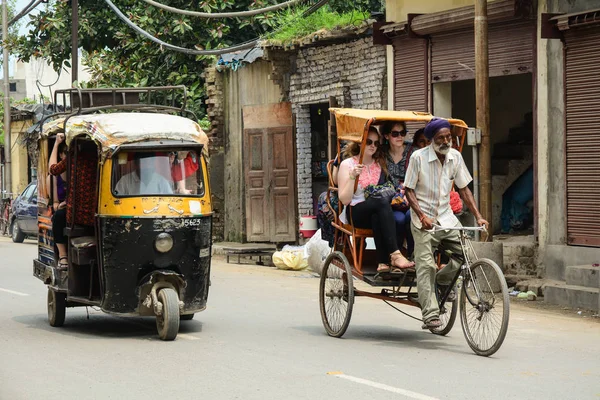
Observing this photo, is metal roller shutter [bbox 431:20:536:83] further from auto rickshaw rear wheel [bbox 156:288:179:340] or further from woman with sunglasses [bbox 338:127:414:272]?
auto rickshaw rear wheel [bbox 156:288:179:340]

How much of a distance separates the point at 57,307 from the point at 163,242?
1.80 metres

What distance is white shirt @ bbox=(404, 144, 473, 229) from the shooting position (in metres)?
10.2

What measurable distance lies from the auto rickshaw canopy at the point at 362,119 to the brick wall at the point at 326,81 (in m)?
9.52

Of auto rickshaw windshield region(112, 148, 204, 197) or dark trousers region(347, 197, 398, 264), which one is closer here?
dark trousers region(347, 197, 398, 264)

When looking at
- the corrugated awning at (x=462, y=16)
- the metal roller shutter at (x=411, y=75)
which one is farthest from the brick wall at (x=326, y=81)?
the corrugated awning at (x=462, y=16)

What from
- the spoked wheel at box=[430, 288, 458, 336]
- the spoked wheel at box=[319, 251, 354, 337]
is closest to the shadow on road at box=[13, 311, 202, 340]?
the spoked wheel at box=[319, 251, 354, 337]

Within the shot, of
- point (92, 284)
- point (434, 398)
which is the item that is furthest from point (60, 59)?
point (434, 398)

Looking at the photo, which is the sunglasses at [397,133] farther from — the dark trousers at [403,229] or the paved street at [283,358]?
the paved street at [283,358]

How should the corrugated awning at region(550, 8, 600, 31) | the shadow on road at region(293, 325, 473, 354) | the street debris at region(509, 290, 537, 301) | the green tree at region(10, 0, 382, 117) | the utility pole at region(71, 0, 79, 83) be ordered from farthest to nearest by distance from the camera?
the utility pole at region(71, 0, 79, 83)
the green tree at region(10, 0, 382, 117)
the street debris at region(509, 290, 537, 301)
the corrugated awning at region(550, 8, 600, 31)
the shadow on road at region(293, 325, 473, 354)

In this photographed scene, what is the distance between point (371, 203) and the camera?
10.5 m

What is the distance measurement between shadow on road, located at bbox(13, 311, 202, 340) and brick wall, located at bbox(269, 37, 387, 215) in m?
9.13

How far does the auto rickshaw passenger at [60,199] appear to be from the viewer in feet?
38.4

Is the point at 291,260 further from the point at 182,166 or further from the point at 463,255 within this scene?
the point at 463,255

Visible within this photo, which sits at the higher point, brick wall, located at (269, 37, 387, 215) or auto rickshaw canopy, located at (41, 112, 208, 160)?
brick wall, located at (269, 37, 387, 215)
